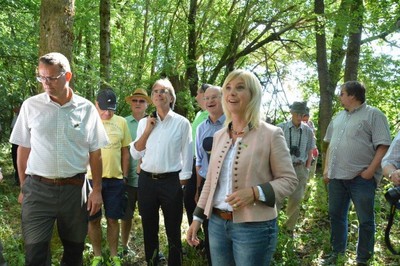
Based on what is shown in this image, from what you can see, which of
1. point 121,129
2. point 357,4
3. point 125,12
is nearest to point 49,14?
point 121,129

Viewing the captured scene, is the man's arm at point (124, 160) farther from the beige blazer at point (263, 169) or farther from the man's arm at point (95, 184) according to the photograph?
the beige blazer at point (263, 169)

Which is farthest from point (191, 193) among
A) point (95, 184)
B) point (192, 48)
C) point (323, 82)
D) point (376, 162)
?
point (192, 48)

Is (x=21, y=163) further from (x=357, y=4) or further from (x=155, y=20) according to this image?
(x=155, y=20)

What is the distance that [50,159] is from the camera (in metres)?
3.52

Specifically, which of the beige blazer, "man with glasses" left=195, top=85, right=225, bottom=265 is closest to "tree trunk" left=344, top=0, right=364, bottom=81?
"man with glasses" left=195, top=85, right=225, bottom=265

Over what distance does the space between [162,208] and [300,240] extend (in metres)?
2.62

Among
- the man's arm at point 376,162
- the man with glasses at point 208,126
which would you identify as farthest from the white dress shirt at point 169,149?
the man's arm at point 376,162

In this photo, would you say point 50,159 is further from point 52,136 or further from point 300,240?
point 300,240

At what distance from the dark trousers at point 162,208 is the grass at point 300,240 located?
0.45 meters

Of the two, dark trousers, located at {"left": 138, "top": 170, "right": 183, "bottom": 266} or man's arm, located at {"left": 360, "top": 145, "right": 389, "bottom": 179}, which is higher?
man's arm, located at {"left": 360, "top": 145, "right": 389, "bottom": 179}

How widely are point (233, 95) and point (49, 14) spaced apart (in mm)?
2914

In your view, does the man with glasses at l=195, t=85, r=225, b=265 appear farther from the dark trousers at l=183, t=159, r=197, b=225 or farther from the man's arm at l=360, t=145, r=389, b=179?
the man's arm at l=360, t=145, r=389, b=179

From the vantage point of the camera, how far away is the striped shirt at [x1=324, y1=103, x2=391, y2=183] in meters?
4.50

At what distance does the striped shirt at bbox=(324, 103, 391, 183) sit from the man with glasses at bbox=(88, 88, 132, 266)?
2.56m
